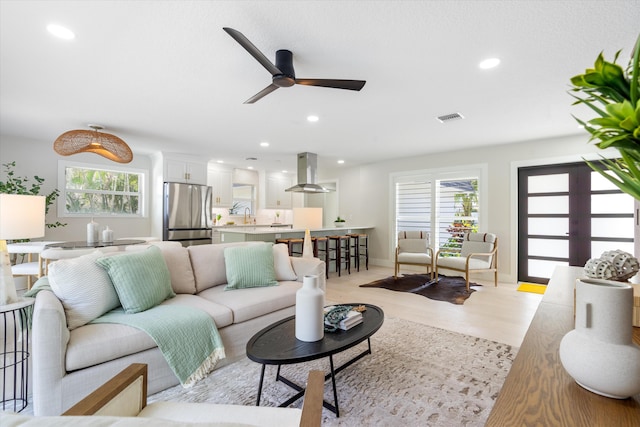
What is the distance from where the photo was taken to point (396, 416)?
5.60 ft

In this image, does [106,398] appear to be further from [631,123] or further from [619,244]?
[619,244]

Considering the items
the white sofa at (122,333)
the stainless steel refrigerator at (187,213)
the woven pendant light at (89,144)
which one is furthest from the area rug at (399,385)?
the stainless steel refrigerator at (187,213)

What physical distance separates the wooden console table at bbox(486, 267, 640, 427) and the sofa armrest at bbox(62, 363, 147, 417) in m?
1.08

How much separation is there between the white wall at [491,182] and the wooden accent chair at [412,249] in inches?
39.3

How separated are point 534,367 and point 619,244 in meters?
5.09

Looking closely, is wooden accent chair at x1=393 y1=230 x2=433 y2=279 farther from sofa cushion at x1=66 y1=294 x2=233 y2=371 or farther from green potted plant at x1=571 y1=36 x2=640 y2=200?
green potted plant at x1=571 y1=36 x2=640 y2=200

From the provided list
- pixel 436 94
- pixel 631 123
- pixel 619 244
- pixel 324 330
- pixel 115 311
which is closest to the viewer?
pixel 631 123

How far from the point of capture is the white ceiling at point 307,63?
74.0 inches

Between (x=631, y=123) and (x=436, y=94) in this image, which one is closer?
(x=631, y=123)

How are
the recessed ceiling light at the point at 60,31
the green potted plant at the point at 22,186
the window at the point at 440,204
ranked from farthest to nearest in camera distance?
the window at the point at 440,204 → the green potted plant at the point at 22,186 → the recessed ceiling light at the point at 60,31

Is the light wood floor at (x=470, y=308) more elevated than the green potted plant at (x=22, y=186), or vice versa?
the green potted plant at (x=22, y=186)

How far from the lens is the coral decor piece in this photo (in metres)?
1.43

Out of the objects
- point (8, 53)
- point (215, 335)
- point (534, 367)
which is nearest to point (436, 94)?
point (534, 367)

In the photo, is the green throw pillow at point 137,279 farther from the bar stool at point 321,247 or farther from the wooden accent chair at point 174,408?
the bar stool at point 321,247
